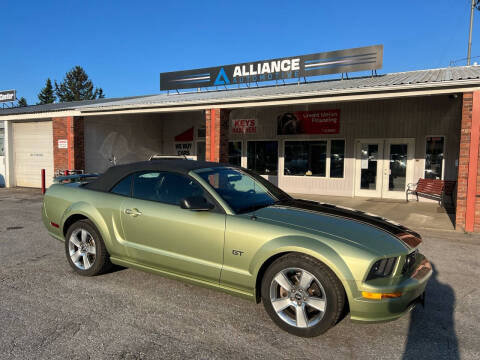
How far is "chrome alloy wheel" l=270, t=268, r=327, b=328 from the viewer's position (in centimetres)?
297

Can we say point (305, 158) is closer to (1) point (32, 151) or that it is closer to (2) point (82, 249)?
(2) point (82, 249)

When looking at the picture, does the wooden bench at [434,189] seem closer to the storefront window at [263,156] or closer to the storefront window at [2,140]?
the storefront window at [263,156]

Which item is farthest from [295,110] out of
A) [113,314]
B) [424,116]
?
[113,314]

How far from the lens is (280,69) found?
14898 millimetres

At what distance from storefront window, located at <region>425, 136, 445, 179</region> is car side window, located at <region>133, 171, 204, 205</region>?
10508mm

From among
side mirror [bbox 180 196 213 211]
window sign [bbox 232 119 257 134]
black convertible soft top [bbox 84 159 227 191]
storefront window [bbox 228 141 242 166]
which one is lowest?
side mirror [bbox 180 196 213 211]

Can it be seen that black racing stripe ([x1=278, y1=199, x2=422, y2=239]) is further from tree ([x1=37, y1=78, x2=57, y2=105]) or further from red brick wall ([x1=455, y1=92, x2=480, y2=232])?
tree ([x1=37, y1=78, x2=57, y2=105])

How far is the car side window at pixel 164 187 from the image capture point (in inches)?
151

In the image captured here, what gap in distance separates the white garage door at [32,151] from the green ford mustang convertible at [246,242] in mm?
11796

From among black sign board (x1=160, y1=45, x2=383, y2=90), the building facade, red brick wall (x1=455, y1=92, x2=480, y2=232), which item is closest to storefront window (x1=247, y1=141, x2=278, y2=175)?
the building facade

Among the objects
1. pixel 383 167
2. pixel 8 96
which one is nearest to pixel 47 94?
pixel 8 96

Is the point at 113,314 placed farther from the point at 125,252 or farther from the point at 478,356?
the point at 478,356

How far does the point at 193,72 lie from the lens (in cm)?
1712

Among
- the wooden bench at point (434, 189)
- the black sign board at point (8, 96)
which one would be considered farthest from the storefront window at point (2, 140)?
the wooden bench at point (434, 189)
